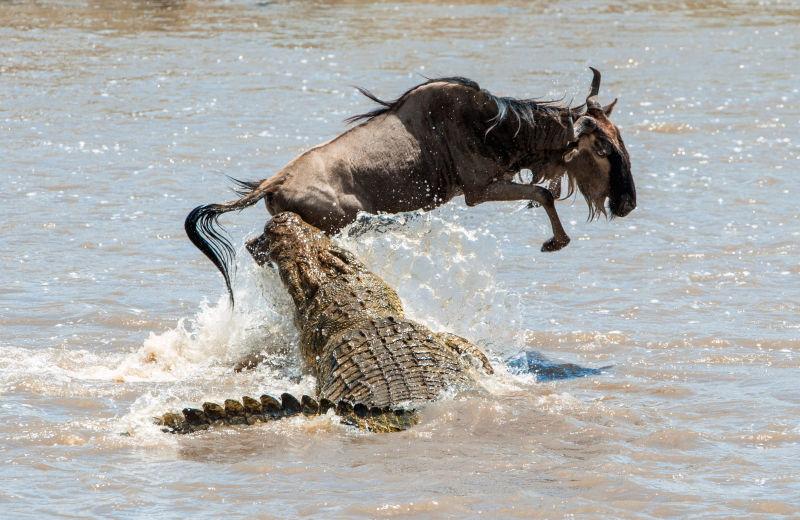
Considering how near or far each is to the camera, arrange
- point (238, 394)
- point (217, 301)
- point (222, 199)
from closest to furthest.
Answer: point (238, 394) < point (217, 301) < point (222, 199)

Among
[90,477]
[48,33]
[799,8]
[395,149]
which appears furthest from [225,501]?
[799,8]

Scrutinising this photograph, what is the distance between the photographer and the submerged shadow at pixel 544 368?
7.18 m

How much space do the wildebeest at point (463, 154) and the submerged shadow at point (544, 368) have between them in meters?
0.76

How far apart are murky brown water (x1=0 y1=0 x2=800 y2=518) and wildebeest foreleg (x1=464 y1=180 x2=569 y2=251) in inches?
11.2

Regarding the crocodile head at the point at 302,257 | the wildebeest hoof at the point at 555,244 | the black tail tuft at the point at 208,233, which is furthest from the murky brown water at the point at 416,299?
the wildebeest hoof at the point at 555,244

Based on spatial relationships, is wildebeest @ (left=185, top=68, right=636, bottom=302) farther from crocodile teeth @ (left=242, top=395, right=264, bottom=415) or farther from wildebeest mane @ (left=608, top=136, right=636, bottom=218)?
crocodile teeth @ (left=242, top=395, right=264, bottom=415)

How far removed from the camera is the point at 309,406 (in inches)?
228

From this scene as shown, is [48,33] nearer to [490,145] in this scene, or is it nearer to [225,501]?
[490,145]

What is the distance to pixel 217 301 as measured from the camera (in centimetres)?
856

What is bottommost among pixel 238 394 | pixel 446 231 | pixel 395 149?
pixel 238 394

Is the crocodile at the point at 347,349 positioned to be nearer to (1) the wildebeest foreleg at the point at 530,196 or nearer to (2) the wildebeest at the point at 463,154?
(2) the wildebeest at the point at 463,154

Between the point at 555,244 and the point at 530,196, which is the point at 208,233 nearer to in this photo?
the point at 530,196

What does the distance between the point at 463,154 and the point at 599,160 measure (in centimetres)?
86

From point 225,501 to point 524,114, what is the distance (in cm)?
368
